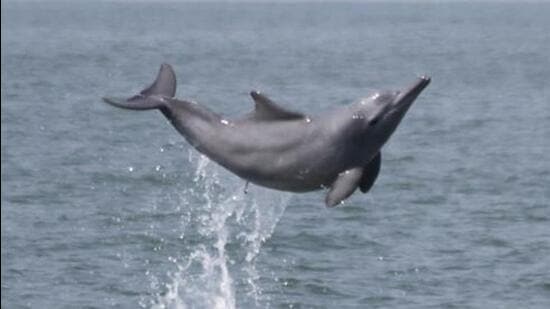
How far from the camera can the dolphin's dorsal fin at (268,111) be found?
1584 centimetres

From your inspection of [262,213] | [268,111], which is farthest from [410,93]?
[262,213]

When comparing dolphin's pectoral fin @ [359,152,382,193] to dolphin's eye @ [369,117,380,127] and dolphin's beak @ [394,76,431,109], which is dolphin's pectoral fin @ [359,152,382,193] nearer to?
dolphin's eye @ [369,117,380,127]

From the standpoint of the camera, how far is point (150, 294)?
3306 centimetres

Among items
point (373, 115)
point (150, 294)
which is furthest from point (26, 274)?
point (373, 115)

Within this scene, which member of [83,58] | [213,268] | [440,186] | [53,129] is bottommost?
[83,58]

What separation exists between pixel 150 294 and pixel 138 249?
Result: 441 cm

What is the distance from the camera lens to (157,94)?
1666 cm

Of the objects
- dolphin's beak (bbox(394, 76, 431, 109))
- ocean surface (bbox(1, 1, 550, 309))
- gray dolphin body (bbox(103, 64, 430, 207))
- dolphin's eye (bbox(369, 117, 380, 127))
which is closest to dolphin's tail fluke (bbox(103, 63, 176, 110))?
gray dolphin body (bbox(103, 64, 430, 207))

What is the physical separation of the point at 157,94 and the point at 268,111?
1185 mm

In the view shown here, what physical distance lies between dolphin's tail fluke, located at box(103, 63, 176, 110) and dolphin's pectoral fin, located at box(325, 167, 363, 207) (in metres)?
1.70

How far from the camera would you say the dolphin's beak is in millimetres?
15859

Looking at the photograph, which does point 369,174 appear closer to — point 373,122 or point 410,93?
point 373,122

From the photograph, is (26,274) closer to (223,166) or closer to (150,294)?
(150,294)

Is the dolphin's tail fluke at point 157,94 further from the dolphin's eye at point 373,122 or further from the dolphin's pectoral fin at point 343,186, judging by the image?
the dolphin's eye at point 373,122
